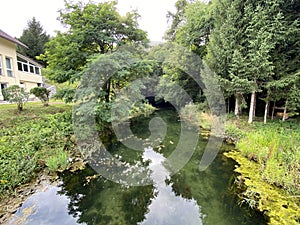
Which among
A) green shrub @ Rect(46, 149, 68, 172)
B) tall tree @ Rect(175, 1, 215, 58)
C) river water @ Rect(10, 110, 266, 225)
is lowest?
river water @ Rect(10, 110, 266, 225)

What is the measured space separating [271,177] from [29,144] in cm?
707

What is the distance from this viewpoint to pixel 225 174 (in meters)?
5.05

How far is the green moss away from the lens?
322cm

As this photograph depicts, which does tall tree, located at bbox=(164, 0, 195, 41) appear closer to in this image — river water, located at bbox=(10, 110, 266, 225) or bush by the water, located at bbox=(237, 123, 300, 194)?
bush by the water, located at bbox=(237, 123, 300, 194)

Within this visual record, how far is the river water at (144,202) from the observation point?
11.0ft

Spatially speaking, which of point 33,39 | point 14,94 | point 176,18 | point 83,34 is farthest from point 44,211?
point 33,39

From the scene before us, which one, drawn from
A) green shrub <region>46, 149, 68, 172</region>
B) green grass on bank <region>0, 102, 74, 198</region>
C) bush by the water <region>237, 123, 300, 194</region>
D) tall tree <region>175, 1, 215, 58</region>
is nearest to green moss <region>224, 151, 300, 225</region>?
bush by the water <region>237, 123, 300, 194</region>

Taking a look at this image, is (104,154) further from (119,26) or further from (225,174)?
(119,26)

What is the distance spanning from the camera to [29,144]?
5.25 meters

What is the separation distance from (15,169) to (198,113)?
10811mm

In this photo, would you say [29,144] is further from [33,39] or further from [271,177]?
[33,39]

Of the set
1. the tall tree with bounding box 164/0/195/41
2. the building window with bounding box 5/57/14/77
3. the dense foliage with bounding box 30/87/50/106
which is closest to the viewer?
the dense foliage with bounding box 30/87/50/106

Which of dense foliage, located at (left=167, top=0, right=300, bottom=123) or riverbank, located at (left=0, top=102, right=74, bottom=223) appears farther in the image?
dense foliage, located at (left=167, top=0, right=300, bottom=123)

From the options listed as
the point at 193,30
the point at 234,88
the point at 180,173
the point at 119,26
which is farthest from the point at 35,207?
the point at 193,30
